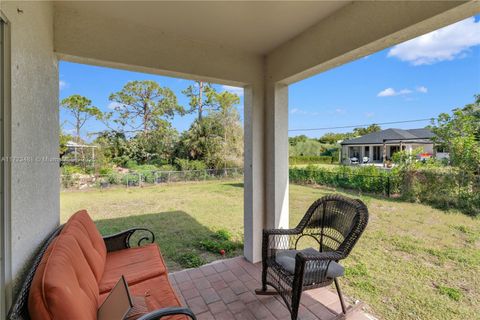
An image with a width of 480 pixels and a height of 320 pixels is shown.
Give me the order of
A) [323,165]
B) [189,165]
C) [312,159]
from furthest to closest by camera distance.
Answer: [189,165] → [312,159] → [323,165]

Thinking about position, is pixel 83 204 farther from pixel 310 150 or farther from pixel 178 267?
pixel 310 150

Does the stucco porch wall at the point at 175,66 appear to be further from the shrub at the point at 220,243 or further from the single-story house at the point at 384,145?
the single-story house at the point at 384,145

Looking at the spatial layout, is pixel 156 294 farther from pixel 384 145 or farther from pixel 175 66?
pixel 384 145

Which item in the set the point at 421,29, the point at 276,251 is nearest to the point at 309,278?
the point at 276,251

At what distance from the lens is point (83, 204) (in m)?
5.95

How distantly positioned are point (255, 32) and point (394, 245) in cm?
338

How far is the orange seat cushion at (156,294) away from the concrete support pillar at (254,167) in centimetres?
135

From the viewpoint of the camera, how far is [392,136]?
4375 millimetres

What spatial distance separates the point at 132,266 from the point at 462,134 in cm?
413

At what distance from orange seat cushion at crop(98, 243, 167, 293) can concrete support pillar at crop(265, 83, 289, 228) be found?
141 centimetres

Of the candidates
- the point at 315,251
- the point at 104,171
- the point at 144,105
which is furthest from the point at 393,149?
the point at 144,105

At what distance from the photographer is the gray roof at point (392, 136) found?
130 inches

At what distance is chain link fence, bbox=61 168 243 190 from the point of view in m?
7.65

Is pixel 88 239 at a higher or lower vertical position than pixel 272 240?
higher
